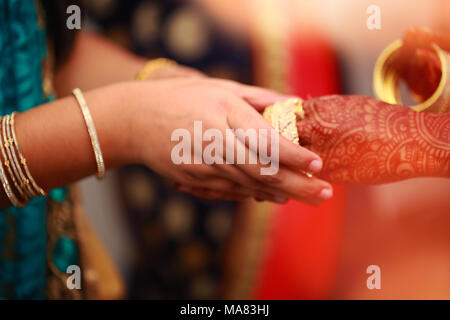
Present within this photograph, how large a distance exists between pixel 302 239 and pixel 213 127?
50 cm

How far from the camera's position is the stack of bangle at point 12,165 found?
0.51m

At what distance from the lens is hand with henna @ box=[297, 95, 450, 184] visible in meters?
0.47

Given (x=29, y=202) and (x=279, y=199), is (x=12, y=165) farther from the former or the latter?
(x=279, y=199)

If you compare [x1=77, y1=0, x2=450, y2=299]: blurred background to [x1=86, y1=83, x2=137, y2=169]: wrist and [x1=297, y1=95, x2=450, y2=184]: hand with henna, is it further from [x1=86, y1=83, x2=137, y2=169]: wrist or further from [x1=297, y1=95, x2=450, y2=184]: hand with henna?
[x1=86, y1=83, x2=137, y2=169]: wrist

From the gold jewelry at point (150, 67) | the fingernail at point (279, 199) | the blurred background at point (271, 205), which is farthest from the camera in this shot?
the blurred background at point (271, 205)

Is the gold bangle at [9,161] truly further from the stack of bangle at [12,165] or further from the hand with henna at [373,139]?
the hand with henna at [373,139]

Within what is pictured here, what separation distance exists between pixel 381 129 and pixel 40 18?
0.53 m

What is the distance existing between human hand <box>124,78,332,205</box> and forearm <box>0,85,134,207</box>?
2cm

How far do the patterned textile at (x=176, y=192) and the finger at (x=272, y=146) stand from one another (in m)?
0.51

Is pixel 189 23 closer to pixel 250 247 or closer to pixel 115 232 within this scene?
pixel 250 247

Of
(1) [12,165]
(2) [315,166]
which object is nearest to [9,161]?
(1) [12,165]

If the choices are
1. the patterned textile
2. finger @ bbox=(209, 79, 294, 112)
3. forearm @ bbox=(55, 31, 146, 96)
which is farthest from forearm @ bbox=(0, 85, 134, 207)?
the patterned textile

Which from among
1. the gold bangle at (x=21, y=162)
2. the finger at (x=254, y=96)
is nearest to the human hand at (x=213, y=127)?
the finger at (x=254, y=96)
